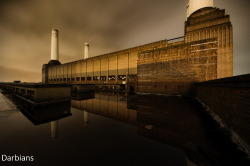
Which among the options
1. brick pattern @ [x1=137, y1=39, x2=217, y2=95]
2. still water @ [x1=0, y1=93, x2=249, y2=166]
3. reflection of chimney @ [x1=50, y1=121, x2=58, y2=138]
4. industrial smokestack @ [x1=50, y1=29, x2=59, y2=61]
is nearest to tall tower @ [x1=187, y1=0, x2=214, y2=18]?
brick pattern @ [x1=137, y1=39, x2=217, y2=95]

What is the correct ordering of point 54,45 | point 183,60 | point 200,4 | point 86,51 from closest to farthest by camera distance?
point 183,60 < point 200,4 < point 54,45 < point 86,51

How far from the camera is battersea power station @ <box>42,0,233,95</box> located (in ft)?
35.2

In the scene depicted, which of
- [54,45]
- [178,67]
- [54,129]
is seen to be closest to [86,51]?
[54,45]

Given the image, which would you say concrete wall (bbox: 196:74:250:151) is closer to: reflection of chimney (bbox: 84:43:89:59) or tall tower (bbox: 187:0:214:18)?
tall tower (bbox: 187:0:214:18)

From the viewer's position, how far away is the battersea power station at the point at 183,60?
10719 mm

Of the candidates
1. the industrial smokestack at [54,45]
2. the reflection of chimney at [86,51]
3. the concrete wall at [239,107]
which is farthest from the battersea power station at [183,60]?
the industrial smokestack at [54,45]

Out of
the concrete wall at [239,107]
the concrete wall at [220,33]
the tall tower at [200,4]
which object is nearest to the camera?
the concrete wall at [239,107]

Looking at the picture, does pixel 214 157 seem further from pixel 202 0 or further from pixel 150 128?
pixel 202 0

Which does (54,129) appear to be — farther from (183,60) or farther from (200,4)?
(200,4)

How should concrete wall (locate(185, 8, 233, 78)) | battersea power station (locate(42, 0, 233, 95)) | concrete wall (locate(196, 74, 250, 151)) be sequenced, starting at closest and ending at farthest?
concrete wall (locate(196, 74, 250, 151))
battersea power station (locate(42, 0, 233, 95))
concrete wall (locate(185, 8, 233, 78))

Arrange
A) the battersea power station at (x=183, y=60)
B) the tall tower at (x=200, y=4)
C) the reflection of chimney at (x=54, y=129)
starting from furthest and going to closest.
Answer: the tall tower at (x=200, y=4) → the battersea power station at (x=183, y=60) → the reflection of chimney at (x=54, y=129)

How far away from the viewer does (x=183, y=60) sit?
11625 mm

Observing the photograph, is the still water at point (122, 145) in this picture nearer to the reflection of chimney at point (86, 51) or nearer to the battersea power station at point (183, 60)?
the battersea power station at point (183, 60)

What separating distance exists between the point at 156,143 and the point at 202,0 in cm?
3288
